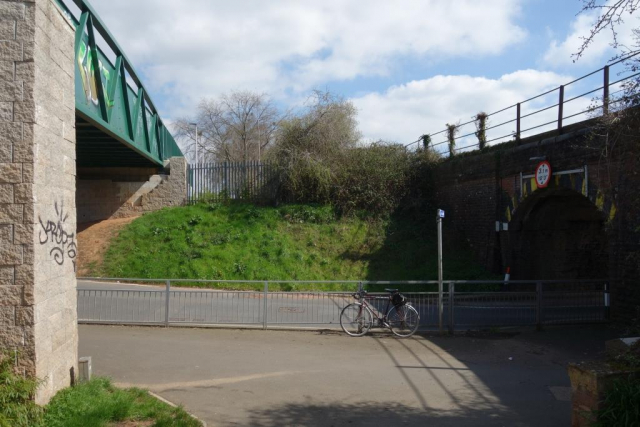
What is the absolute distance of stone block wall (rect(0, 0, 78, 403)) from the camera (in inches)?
185

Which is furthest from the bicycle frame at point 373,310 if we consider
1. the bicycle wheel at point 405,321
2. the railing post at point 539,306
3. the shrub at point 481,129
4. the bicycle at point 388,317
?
the shrub at point 481,129

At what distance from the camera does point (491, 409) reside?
21.2 feet

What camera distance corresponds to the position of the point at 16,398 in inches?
177

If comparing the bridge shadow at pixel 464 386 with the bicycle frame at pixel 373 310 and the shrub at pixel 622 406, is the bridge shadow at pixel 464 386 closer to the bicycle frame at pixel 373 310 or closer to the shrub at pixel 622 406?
the bicycle frame at pixel 373 310

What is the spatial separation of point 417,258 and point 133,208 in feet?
39.9

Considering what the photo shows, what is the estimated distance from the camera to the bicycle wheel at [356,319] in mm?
10734

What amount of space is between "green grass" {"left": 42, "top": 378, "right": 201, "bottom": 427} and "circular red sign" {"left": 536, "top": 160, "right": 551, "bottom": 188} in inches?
455

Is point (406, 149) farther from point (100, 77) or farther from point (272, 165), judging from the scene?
point (100, 77)

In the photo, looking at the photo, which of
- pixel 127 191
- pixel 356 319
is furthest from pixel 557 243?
pixel 127 191

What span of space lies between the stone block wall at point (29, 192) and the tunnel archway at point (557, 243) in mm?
13870

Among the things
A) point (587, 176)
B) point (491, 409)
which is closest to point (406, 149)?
point (587, 176)

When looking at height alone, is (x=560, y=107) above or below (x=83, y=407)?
above

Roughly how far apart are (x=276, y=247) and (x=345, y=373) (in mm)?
10953

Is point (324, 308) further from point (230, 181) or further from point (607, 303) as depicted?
point (230, 181)
